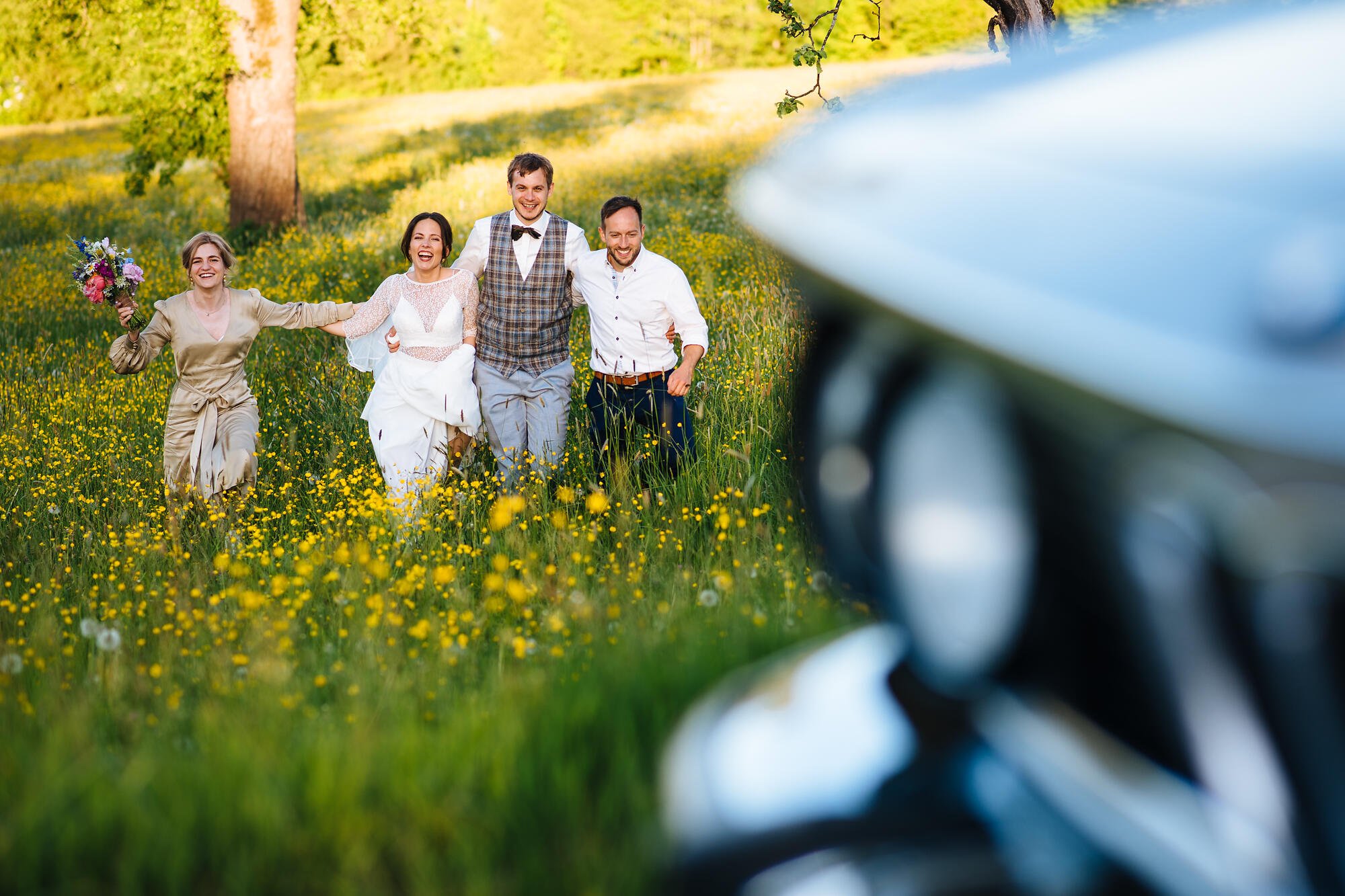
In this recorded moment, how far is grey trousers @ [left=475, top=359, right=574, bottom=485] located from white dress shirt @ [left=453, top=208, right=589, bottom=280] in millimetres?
549

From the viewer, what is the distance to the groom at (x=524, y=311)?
18.3ft

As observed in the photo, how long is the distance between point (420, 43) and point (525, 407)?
14908 millimetres

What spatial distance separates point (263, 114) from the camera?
523 inches

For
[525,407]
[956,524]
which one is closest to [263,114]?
[525,407]

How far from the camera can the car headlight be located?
88 cm

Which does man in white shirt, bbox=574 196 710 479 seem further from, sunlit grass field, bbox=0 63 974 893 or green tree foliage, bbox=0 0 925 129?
green tree foliage, bbox=0 0 925 129

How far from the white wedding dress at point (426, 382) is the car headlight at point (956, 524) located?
15.1 ft

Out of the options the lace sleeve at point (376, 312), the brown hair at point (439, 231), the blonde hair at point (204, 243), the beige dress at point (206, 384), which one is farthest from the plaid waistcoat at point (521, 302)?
the blonde hair at point (204, 243)

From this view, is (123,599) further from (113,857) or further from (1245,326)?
(1245,326)

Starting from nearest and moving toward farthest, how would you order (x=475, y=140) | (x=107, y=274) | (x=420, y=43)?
(x=107, y=274)
(x=420, y=43)
(x=475, y=140)

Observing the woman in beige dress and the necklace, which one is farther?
the necklace

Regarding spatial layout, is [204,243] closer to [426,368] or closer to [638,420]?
[426,368]

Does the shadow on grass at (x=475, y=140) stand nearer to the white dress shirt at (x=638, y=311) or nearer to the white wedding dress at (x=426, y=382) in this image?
the white wedding dress at (x=426, y=382)

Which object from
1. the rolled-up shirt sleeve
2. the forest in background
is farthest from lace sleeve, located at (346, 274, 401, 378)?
the forest in background
